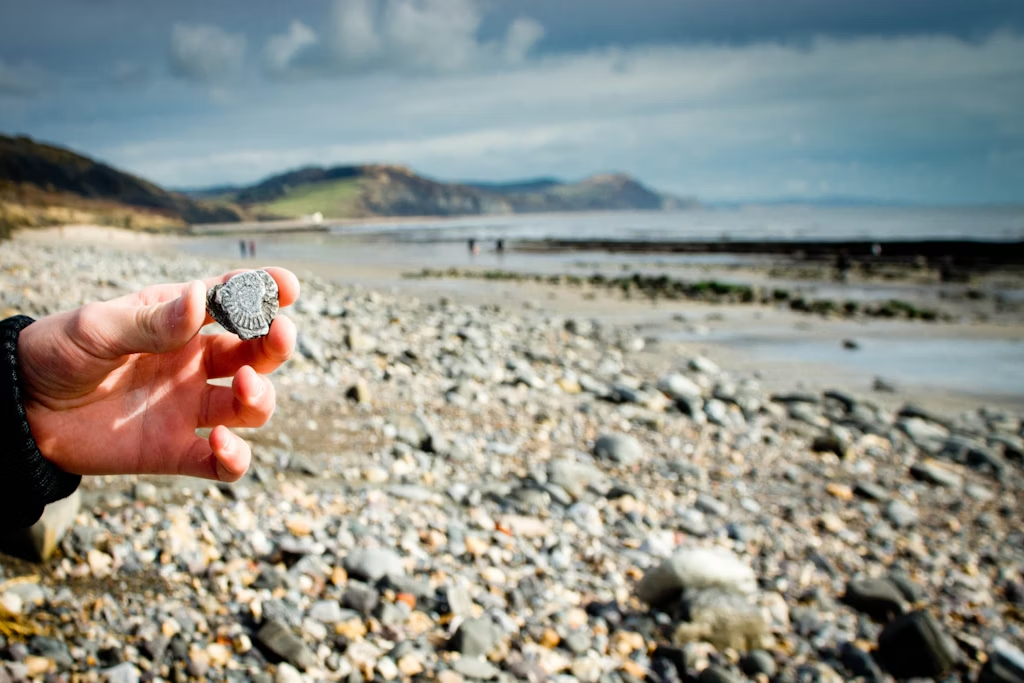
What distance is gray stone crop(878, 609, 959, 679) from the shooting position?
420cm

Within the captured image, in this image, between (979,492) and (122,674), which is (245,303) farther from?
(979,492)

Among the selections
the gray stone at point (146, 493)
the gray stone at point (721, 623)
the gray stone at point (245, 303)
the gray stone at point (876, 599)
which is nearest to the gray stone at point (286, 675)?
the gray stone at point (146, 493)

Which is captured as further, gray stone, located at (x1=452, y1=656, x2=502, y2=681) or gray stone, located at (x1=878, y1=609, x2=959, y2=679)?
gray stone, located at (x1=878, y1=609, x2=959, y2=679)

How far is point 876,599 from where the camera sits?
15.7ft

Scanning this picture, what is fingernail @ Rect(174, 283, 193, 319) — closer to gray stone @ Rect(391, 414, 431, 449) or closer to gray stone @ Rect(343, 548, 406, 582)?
gray stone @ Rect(343, 548, 406, 582)

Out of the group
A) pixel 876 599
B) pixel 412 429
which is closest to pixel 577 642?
pixel 876 599

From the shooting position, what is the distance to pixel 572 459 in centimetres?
666

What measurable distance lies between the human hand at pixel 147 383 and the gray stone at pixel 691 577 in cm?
308

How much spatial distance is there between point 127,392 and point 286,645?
1.62m

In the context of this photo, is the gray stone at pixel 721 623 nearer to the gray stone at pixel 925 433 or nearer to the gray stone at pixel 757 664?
the gray stone at pixel 757 664

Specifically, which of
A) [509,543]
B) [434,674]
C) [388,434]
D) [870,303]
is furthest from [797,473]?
[870,303]

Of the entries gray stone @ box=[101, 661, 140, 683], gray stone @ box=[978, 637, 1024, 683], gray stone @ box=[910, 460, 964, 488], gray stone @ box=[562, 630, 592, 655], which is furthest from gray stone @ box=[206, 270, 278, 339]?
gray stone @ box=[910, 460, 964, 488]

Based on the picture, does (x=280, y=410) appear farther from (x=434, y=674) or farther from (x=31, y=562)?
(x=434, y=674)

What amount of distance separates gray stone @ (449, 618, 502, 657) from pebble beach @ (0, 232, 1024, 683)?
0.01 meters
